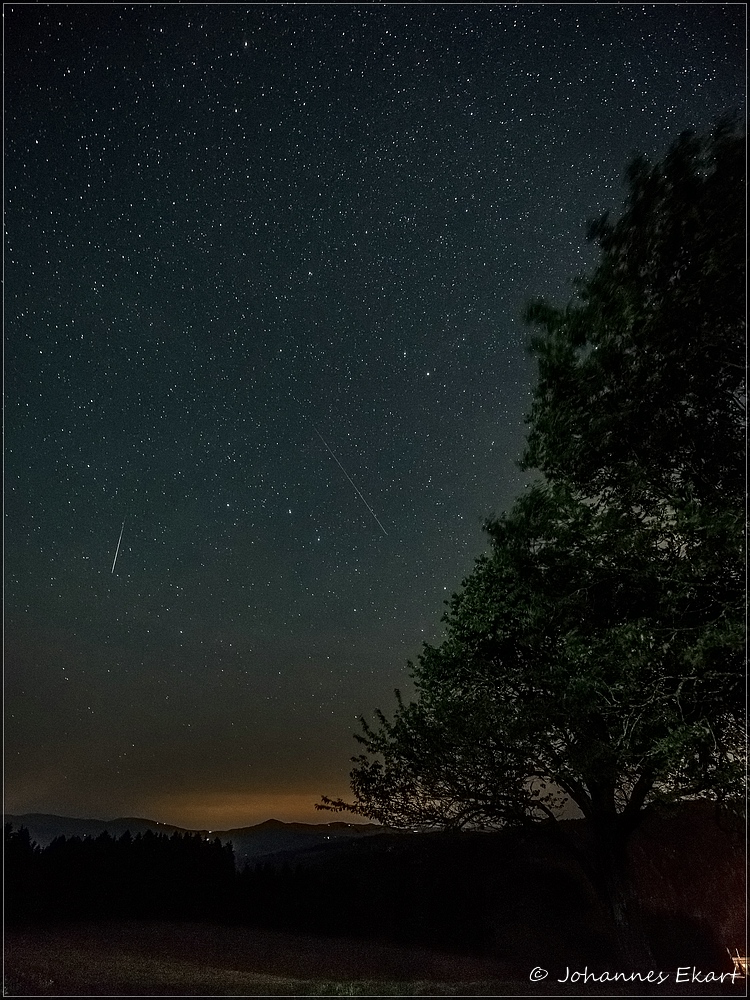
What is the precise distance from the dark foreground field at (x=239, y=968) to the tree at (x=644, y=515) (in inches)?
126

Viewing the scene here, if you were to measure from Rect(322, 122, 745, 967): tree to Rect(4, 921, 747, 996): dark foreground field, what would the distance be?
3.21 m

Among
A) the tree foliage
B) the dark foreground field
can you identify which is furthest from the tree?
the dark foreground field

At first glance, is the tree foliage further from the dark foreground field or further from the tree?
the dark foreground field

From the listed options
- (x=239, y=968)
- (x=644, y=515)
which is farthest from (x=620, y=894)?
(x=644, y=515)

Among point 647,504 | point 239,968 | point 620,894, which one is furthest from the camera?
point 620,894

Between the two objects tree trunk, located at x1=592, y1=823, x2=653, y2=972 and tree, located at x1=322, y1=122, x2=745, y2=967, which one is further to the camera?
tree trunk, located at x1=592, y1=823, x2=653, y2=972

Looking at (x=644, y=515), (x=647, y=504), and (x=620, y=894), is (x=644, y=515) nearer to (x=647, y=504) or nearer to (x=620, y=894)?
(x=647, y=504)

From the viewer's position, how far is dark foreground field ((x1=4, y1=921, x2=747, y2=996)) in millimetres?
9281

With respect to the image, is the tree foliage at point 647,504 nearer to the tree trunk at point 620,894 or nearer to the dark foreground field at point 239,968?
the tree trunk at point 620,894

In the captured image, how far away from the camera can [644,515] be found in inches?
391

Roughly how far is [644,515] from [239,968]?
11.5 m

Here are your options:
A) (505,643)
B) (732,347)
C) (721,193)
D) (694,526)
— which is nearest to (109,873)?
(505,643)

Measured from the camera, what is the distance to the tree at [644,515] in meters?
8.83

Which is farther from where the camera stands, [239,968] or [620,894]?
[620,894]
